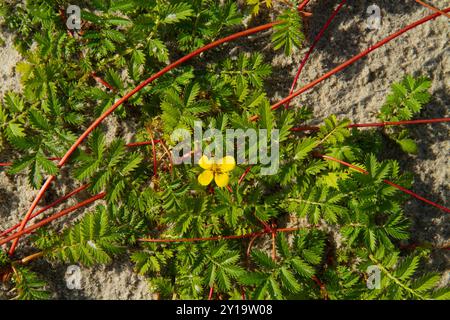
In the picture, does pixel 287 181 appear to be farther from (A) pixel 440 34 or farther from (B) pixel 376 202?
(A) pixel 440 34

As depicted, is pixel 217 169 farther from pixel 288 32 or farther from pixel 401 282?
pixel 401 282

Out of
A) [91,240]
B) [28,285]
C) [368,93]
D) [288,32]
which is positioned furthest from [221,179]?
[28,285]

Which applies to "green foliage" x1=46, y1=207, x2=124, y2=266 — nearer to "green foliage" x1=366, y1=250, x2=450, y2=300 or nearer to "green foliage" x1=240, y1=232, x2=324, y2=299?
"green foliage" x1=240, y1=232, x2=324, y2=299

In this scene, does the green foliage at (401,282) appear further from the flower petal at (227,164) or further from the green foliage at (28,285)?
the green foliage at (28,285)

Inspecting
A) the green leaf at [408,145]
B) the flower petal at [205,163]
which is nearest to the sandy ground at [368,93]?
the green leaf at [408,145]

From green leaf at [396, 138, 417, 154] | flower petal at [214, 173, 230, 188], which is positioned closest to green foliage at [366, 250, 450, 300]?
green leaf at [396, 138, 417, 154]

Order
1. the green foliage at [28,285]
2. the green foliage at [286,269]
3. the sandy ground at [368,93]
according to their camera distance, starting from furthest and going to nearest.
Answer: the sandy ground at [368,93], the green foliage at [28,285], the green foliage at [286,269]
